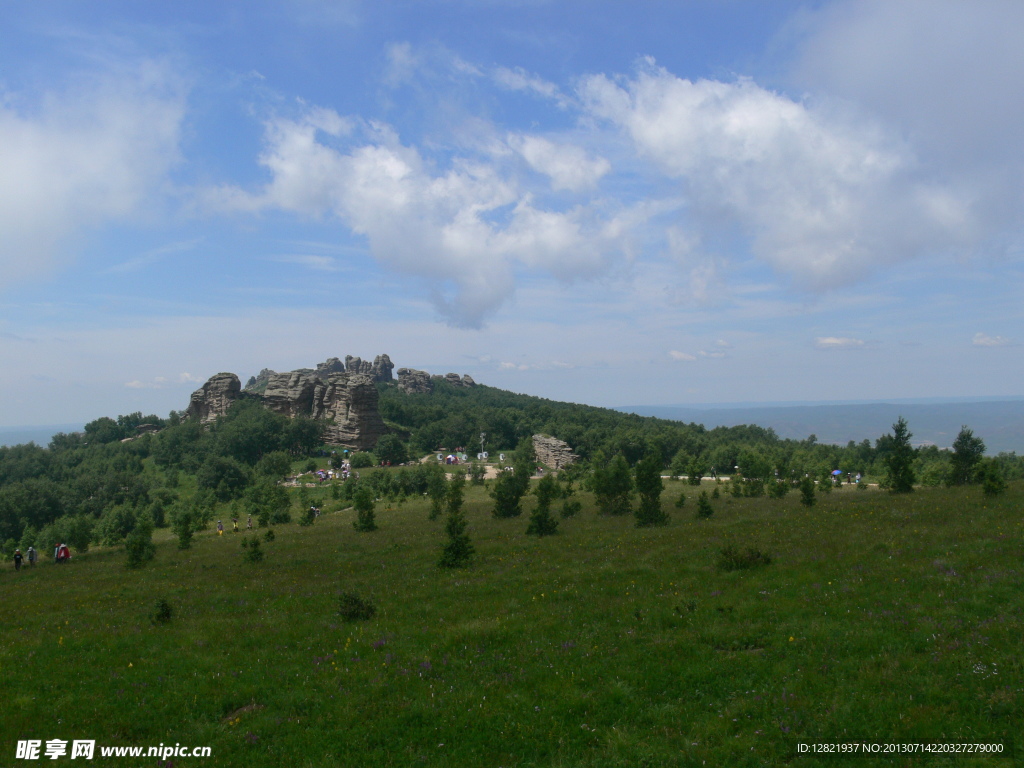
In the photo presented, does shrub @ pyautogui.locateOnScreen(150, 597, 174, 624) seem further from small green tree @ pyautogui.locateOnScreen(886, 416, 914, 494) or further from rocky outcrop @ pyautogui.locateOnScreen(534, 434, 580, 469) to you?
rocky outcrop @ pyautogui.locateOnScreen(534, 434, 580, 469)

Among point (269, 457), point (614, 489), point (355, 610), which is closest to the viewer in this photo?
point (355, 610)

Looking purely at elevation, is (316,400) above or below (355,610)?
above

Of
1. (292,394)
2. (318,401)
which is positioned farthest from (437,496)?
(292,394)

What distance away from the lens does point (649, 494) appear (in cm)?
3400

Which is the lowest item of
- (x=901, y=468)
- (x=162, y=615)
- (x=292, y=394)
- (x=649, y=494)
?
(x=162, y=615)

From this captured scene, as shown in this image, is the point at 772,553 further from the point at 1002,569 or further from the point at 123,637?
the point at 123,637

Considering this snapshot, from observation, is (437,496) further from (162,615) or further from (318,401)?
(318,401)

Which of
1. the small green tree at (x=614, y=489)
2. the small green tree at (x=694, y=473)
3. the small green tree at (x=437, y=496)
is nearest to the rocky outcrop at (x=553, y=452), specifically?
the small green tree at (x=694, y=473)

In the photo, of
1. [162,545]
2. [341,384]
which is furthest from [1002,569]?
[341,384]

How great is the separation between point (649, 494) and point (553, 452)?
268 ft

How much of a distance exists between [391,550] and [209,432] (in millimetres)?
122361

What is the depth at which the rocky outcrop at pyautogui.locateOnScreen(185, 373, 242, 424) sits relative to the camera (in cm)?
14838

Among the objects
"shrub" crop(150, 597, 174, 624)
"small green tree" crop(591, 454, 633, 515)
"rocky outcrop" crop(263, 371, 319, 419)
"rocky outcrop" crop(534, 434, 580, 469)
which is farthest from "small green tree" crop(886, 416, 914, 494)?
"rocky outcrop" crop(263, 371, 319, 419)

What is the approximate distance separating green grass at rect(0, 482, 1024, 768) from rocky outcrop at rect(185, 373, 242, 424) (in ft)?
462
